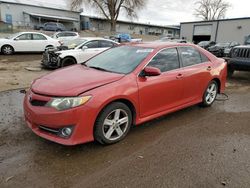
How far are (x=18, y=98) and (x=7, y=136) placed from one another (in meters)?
2.39

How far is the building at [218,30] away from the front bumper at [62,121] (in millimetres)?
36590

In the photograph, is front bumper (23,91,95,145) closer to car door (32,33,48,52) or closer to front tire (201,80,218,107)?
front tire (201,80,218,107)

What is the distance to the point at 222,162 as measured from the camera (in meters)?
3.25

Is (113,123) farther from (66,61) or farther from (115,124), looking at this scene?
(66,61)

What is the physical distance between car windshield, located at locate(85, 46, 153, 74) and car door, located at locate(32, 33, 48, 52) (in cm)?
1221

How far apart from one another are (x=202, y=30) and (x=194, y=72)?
40244 millimetres

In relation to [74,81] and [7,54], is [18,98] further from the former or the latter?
[7,54]

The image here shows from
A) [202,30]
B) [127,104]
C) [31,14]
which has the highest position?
[31,14]

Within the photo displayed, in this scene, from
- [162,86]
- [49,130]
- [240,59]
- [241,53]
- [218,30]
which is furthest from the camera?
[218,30]

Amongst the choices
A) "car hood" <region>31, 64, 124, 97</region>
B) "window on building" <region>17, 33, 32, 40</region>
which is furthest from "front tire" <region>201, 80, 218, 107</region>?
"window on building" <region>17, 33, 32, 40</region>

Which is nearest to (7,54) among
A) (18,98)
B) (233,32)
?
(18,98)

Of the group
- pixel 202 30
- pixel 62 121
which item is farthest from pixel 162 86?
pixel 202 30

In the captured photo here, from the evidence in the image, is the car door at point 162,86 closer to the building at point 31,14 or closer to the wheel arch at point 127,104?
the wheel arch at point 127,104

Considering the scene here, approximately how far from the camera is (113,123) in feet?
11.9
